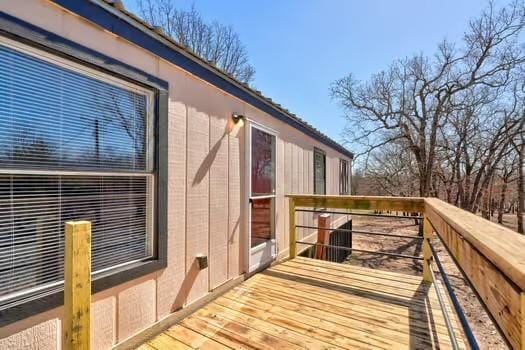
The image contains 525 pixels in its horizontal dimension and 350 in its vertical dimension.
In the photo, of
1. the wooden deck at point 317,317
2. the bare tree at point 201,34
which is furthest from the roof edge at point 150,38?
the bare tree at point 201,34

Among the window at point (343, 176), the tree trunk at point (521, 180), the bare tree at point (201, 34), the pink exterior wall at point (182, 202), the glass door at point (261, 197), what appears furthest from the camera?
the tree trunk at point (521, 180)

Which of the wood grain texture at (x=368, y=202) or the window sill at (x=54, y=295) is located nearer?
the window sill at (x=54, y=295)

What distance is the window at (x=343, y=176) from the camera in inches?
354

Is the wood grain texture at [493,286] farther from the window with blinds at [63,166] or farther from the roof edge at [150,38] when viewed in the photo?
the roof edge at [150,38]

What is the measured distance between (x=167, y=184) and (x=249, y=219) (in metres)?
1.42

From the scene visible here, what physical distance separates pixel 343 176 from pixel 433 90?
6702 mm

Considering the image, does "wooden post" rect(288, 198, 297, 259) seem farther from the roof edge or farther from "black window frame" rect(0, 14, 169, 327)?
"black window frame" rect(0, 14, 169, 327)

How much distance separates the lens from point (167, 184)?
2275 millimetres

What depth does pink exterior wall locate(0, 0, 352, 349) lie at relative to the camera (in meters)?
1.57

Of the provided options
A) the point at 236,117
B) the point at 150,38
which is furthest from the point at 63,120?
the point at 236,117

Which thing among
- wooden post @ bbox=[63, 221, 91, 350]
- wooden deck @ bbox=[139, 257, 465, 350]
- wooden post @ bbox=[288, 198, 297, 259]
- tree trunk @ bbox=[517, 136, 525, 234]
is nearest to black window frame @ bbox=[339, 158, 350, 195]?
wooden post @ bbox=[288, 198, 297, 259]

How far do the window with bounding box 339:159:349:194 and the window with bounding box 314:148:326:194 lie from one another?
2135mm

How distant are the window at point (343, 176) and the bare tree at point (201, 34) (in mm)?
4662

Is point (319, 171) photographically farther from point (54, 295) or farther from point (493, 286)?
point (493, 286)
